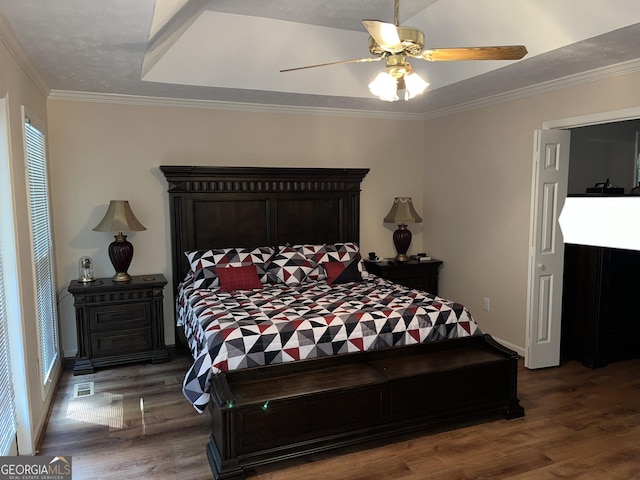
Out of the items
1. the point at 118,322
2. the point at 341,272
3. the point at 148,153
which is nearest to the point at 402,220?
the point at 341,272

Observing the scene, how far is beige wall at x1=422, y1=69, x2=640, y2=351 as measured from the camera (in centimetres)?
405

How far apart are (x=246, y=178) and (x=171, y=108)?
97 cm

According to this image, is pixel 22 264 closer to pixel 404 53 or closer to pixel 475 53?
pixel 404 53

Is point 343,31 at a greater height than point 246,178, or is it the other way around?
point 343,31

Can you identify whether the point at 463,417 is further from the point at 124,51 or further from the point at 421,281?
the point at 124,51

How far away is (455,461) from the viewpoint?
9.04ft

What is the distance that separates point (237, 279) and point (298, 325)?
1.27 meters

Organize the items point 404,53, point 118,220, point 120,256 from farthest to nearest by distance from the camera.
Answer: point 120,256 → point 118,220 → point 404,53

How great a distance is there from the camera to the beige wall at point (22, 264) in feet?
8.77

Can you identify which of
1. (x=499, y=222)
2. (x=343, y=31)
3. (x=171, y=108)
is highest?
(x=343, y=31)

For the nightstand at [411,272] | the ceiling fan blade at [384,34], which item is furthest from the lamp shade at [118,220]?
the ceiling fan blade at [384,34]

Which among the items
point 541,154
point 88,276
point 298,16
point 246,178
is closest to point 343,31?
point 298,16

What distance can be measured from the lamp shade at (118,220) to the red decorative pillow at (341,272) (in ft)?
5.76

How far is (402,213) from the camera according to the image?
5.23m
